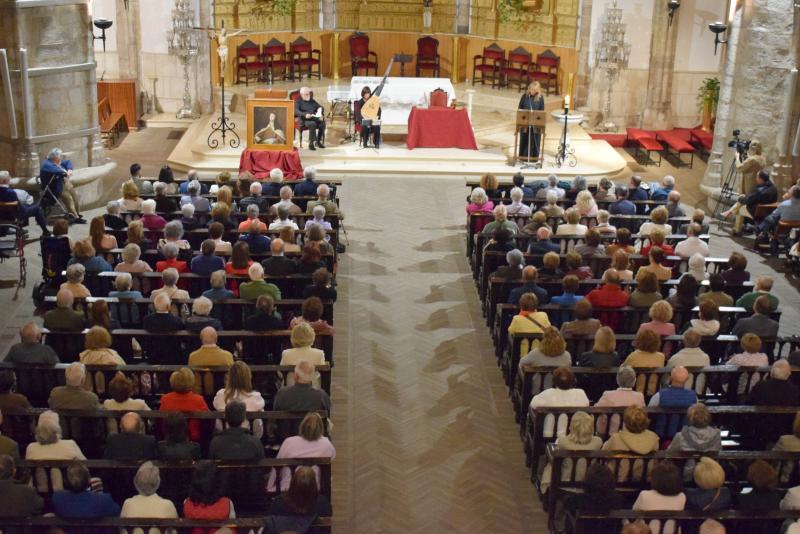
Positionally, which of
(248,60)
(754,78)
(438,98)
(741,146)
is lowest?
(741,146)

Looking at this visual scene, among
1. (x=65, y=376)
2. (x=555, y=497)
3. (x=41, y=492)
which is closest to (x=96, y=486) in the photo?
(x=41, y=492)

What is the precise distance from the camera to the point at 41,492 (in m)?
7.34

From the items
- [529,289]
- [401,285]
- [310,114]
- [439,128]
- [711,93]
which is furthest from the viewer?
[711,93]

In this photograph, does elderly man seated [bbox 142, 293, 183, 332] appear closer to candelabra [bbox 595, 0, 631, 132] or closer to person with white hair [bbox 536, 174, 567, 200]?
person with white hair [bbox 536, 174, 567, 200]

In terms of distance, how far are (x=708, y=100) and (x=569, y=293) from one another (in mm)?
13119

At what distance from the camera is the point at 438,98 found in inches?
797

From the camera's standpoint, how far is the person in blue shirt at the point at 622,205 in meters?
14.3

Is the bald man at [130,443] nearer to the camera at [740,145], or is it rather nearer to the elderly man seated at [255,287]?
the elderly man seated at [255,287]

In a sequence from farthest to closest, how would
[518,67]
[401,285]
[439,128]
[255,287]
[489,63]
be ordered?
[489,63], [518,67], [439,128], [401,285], [255,287]

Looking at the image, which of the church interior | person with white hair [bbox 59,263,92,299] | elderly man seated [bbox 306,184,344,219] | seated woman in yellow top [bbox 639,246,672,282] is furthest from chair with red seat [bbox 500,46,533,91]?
person with white hair [bbox 59,263,92,299]

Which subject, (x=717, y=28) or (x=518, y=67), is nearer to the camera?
(x=717, y=28)

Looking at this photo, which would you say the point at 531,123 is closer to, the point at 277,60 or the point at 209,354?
the point at 277,60

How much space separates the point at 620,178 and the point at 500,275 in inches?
354

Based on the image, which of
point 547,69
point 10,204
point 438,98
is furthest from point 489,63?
point 10,204
